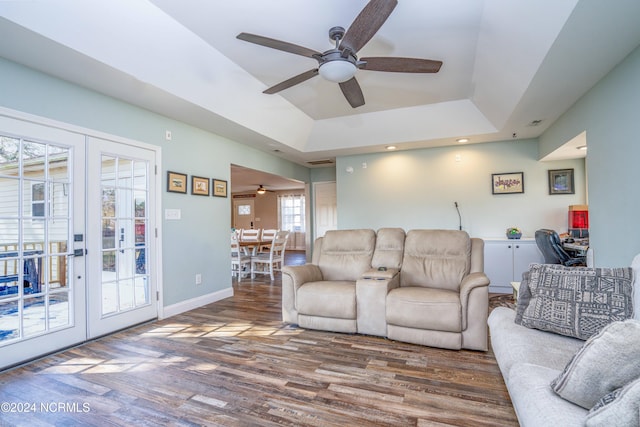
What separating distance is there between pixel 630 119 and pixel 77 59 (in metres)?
4.39

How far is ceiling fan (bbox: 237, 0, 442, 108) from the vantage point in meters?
2.08

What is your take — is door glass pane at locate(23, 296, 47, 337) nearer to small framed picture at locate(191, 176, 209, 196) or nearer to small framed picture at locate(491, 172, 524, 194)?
small framed picture at locate(191, 176, 209, 196)

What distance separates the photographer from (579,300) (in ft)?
5.97

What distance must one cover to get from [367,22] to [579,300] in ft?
6.94

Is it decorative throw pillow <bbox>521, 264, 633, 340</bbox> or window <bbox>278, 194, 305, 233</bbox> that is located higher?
window <bbox>278, 194, 305, 233</bbox>

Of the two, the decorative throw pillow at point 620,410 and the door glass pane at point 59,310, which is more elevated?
the decorative throw pillow at point 620,410

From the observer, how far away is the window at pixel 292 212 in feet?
39.3

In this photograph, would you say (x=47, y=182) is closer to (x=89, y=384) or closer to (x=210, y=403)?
(x=89, y=384)

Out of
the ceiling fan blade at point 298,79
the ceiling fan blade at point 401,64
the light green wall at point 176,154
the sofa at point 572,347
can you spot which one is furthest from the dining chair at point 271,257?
the sofa at point 572,347

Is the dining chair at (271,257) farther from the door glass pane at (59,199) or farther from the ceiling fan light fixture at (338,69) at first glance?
the ceiling fan light fixture at (338,69)

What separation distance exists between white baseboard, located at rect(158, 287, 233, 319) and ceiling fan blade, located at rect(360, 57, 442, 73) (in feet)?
11.2

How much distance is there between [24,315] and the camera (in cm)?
264

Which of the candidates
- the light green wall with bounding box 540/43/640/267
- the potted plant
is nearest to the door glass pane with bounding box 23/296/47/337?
the light green wall with bounding box 540/43/640/267

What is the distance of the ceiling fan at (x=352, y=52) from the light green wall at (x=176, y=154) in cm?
181
